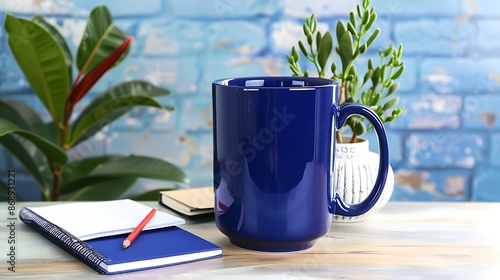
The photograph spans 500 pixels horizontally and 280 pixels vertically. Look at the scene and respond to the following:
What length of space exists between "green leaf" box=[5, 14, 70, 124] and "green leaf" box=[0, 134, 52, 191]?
0.13 meters

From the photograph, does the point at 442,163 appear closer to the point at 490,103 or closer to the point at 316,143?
the point at 490,103

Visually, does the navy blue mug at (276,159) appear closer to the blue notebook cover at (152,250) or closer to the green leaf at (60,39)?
the blue notebook cover at (152,250)

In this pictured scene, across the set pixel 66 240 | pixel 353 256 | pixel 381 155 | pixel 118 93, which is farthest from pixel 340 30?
pixel 118 93

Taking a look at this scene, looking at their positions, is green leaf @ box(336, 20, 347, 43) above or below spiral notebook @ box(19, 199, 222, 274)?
above

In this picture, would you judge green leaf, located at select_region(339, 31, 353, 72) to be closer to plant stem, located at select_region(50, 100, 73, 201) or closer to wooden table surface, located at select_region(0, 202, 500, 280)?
wooden table surface, located at select_region(0, 202, 500, 280)

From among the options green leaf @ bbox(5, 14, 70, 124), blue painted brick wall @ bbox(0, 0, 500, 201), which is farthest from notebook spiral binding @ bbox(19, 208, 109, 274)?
blue painted brick wall @ bbox(0, 0, 500, 201)

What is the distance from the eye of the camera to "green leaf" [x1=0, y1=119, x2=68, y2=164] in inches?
54.5

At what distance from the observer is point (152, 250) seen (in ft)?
2.34

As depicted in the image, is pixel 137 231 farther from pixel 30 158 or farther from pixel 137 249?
pixel 30 158

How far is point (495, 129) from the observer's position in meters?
1.89

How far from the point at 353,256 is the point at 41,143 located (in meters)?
0.93

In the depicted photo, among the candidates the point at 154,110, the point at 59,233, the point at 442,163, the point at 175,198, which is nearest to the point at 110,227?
the point at 59,233

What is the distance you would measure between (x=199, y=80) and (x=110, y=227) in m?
1.12

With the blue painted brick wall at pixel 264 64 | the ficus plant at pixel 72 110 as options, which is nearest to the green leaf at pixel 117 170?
the ficus plant at pixel 72 110
